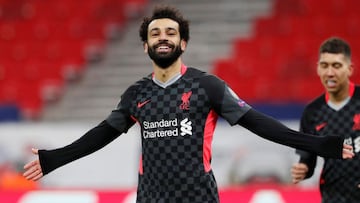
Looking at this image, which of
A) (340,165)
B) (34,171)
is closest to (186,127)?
(34,171)

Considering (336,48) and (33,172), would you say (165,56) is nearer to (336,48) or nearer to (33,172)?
(33,172)

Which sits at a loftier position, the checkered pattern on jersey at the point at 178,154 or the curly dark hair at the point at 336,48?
the curly dark hair at the point at 336,48

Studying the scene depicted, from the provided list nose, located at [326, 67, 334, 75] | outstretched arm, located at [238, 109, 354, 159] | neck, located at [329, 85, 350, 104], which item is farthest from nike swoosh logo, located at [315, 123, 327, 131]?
outstretched arm, located at [238, 109, 354, 159]

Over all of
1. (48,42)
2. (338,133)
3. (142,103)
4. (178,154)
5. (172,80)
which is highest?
(48,42)

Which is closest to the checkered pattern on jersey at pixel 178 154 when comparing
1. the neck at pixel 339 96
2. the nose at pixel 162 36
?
the nose at pixel 162 36

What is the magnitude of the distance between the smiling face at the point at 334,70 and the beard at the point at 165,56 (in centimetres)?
146

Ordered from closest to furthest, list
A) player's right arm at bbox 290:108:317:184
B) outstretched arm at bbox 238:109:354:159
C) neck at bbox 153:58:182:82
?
outstretched arm at bbox 238:109:354:159 < neck at bbox 153:58:182:82 < player's right arm at bbox 290:108:317:184

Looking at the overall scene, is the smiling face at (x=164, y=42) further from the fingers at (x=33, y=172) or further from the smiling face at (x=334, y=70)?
the smiling face at (x=334, y=70)

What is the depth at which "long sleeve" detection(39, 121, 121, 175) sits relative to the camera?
5.24 metres

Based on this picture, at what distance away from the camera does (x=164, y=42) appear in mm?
5012

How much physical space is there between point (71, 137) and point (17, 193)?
3.53m

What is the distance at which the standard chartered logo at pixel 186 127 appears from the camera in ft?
16.3

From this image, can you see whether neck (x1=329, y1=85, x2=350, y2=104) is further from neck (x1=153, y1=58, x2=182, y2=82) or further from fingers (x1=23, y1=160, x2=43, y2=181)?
fingers (x1=23, y1=160, x2=43, y2=181)

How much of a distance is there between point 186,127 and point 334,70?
1.54m
